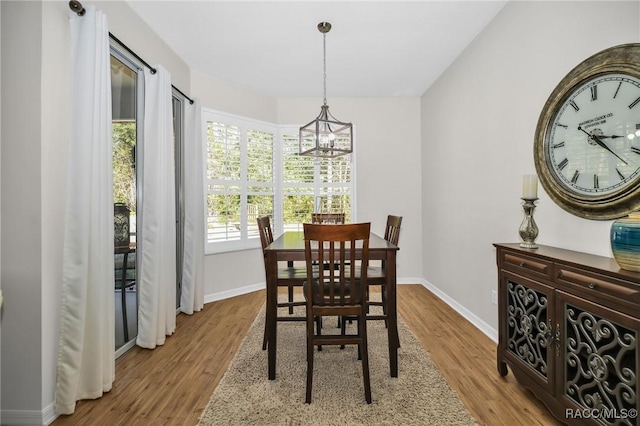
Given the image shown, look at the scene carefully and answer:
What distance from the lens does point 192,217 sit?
3.31m

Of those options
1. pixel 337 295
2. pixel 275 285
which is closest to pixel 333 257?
pixel 337 295

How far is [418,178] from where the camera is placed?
4.50 metres

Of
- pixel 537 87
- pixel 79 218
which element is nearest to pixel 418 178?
pixel 537 87

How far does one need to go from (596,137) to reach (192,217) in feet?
11.0

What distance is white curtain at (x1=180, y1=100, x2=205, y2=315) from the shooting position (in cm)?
327

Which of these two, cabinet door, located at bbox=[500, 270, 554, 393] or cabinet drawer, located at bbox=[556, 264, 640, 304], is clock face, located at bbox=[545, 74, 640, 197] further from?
cabinet door, located at bbox=[500, 270, 554, 393]

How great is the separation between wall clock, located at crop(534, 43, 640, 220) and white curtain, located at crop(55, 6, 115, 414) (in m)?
2.81

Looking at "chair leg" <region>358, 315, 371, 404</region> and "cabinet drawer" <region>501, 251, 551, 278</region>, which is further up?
"cabinet drawer" <region>501, 251, 551, 278</region>

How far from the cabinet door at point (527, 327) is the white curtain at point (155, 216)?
259 centimetres

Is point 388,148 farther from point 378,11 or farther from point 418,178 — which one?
point 378,11

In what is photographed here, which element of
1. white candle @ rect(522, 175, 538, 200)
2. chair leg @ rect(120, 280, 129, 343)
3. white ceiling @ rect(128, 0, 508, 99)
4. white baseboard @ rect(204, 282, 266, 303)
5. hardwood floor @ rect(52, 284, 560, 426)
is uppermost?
white ceiling @ rect(128, 0, 508, 99)

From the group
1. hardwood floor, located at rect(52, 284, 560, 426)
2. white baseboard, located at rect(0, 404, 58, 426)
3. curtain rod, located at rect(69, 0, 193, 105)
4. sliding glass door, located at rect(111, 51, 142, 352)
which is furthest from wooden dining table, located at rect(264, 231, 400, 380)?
curtain rod, located at rect(69, 0, 193, 105)

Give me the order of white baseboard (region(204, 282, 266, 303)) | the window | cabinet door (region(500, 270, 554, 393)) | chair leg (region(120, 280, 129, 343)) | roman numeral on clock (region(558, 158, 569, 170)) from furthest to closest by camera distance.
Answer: the window
white baseboard (region(204, 282, 266, 303))
chair leg (region(120, 280, 129, 343))
roman numeral on clock (region(558, 158, 569, 170))
cabinet door (region(500, 270, 554, 393))

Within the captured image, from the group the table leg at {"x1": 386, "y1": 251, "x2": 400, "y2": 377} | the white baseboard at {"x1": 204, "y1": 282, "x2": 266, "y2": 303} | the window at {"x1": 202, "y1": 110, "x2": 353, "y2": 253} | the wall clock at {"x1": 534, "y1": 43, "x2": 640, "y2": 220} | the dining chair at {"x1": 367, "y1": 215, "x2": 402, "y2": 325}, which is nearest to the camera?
the wall clock at {"x1": 534, "y1": 43, "x2": 640, "y2": 220}
